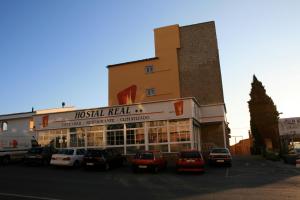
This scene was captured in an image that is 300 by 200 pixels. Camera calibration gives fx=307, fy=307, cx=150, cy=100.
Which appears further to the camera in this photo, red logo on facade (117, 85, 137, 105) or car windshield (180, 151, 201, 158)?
red logo on facade (117, 85, 137, 105)

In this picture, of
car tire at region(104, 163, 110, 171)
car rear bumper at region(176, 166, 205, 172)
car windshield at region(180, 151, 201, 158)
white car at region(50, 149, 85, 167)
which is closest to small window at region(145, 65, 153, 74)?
white car at region(50, 149, 85, 167)

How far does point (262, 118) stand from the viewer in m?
43.7

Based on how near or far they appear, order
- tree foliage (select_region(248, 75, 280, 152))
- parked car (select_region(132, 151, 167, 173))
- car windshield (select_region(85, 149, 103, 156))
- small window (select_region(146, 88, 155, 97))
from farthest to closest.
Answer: tree foliage (select_region(248, 75, 280, 152)) < small window (select_region(146, 88, 155, 97)) < car windshield (select_region(85, 149, 103, 156)) < parked car (select_region(132, 151, 167, 173))

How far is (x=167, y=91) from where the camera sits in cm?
3809

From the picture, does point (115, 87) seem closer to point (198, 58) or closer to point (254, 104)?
point (198, 58)

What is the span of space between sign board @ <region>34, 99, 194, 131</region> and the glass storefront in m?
0.48

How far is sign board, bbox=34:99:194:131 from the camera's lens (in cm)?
2730

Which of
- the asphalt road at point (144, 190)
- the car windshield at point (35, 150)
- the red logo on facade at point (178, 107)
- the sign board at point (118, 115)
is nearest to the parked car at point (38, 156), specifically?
the car windshield at point (35, 150)

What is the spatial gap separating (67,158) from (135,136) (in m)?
7.14

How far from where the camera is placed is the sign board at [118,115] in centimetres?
2730

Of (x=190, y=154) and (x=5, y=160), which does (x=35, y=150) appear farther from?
(x=190, y=154)

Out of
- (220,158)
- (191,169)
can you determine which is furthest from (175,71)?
(191,169)

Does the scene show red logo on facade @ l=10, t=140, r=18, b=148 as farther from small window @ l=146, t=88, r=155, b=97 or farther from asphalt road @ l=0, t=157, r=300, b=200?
small window @ l=146, t=88, r=155, b=97

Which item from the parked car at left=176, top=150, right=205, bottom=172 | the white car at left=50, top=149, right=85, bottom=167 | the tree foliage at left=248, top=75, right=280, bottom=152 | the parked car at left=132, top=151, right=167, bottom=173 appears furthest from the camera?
the tree foliage at left=248, top=75, right=280, bottom=152
